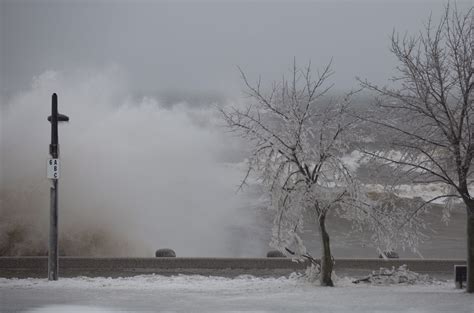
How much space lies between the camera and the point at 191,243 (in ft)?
86.1

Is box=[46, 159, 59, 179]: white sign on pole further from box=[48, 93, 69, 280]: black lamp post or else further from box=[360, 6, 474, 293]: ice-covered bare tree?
box=[360, 6, 474, 293]: ice-covered bare tree

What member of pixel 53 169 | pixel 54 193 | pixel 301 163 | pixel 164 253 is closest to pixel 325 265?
pixel 301 163

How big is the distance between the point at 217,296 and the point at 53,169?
486 cm

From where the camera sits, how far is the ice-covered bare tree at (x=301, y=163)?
13594 mm

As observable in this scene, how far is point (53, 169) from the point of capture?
46.5ft

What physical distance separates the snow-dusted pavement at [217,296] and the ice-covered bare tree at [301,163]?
1.24 metres

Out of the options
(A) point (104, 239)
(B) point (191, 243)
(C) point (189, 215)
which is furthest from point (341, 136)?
(C) point (189, 215)

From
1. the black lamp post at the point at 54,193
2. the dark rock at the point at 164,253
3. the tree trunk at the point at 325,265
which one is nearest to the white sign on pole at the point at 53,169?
the black lamp post at the point at 54,193

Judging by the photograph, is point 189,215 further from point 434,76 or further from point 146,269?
point 434,76

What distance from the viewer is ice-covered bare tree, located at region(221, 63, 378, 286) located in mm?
13594

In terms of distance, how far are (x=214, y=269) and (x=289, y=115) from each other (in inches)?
158

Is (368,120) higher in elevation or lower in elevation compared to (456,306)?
higher

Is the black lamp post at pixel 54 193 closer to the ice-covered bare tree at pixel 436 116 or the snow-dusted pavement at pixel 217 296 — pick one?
the snow-dusted pavement at pixel 217 296

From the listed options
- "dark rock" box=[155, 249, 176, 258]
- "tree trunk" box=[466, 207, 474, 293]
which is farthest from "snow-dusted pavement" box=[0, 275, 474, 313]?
"dark rock" box=[155, 249, 176, 258]
